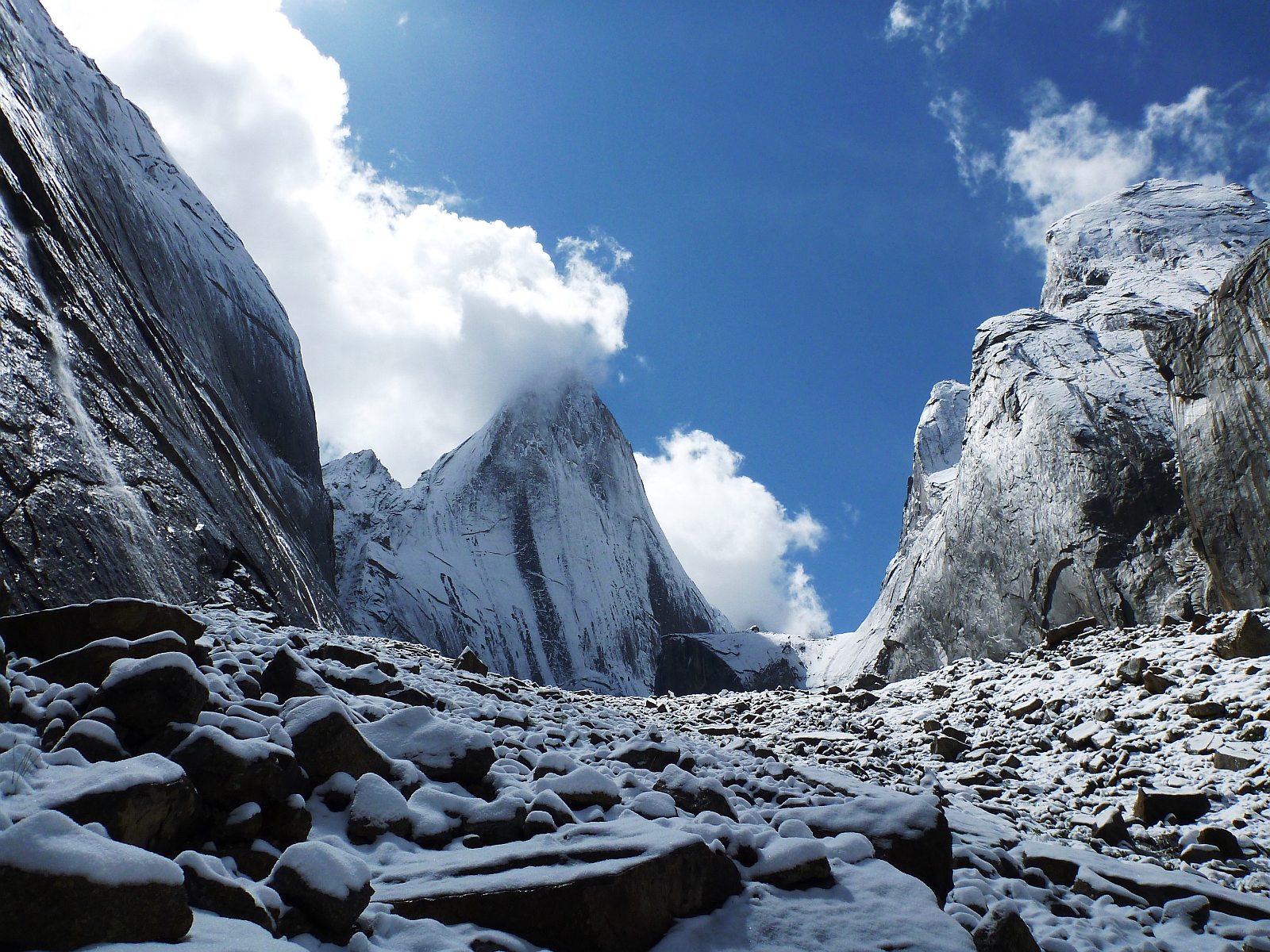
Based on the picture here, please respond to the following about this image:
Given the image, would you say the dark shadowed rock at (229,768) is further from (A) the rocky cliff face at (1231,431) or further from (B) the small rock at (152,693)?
(A) the rocky cliff face at (1231,431)

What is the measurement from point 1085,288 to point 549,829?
35.1m

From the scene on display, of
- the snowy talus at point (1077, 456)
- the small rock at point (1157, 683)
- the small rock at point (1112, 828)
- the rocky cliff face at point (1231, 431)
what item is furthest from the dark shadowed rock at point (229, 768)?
the snowy talus at point (1077, 456)

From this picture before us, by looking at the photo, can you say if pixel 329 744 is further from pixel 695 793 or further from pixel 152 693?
pixel 695 793

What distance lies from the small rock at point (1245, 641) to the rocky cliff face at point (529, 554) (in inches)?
1344

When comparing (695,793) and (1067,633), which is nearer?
(695,793)

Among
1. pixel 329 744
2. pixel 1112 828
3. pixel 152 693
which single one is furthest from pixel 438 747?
pixel 1112 828

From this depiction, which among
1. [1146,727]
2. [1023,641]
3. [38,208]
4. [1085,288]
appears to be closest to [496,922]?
[1146,727]

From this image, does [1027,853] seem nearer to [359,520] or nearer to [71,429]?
[71,429]

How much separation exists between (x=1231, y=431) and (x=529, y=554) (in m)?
40.5

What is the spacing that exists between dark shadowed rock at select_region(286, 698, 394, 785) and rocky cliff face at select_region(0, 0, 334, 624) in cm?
357

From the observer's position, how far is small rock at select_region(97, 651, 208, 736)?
3176 mm

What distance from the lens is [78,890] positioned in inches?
72.8

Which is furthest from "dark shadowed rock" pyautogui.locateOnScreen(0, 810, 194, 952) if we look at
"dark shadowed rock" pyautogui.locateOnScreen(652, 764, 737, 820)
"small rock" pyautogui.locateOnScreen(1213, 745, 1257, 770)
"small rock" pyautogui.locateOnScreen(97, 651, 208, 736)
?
"small rock" pyautogui.locateOnScreen(1213, 745, 1257, 770)

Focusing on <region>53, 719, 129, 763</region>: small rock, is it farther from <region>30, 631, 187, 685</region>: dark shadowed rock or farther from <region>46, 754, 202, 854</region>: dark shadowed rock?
<region>30, 631, 187, 685</region>: dark shadowed rock
